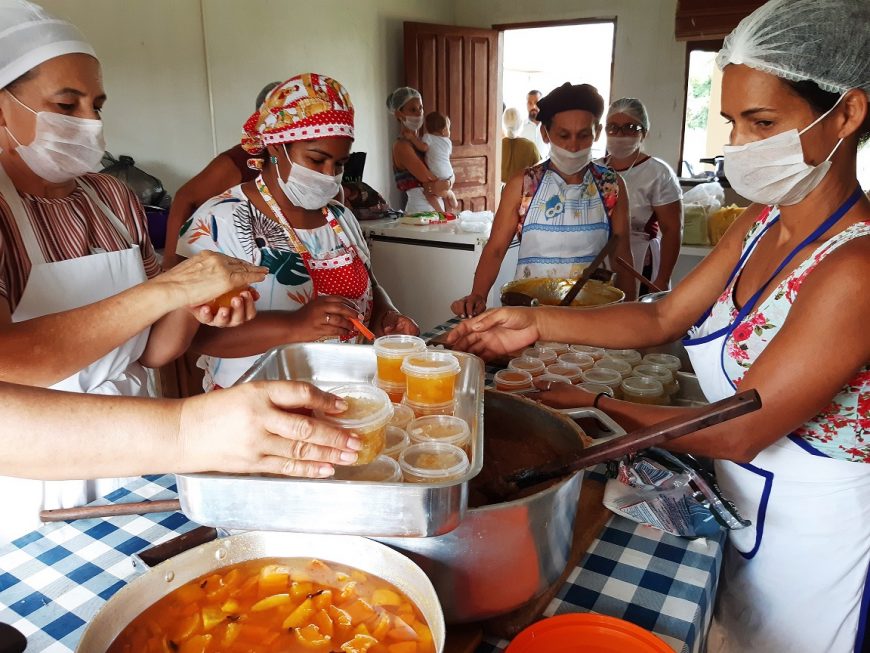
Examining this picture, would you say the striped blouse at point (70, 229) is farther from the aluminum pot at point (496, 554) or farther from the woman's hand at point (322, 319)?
the aluminum pot at point (496, 554)

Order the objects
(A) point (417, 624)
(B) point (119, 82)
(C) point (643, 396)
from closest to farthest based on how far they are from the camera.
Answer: (A) point (417, 624) → (C) point (643, 396) → (B) point (119, 82)

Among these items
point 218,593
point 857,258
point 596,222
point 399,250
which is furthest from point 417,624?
point 399,250

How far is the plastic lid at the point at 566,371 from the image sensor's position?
200cm

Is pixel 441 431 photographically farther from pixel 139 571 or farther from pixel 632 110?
pixel 632 110

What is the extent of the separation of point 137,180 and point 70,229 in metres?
2.97

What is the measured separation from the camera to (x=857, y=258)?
1237mm

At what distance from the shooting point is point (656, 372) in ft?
6.67

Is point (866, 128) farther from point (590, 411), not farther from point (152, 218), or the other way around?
point (152, 218)

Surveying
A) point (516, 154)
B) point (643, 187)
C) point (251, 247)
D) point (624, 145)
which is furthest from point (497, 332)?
point (516, 154)

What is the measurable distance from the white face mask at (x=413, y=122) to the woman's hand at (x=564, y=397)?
4.77 metres

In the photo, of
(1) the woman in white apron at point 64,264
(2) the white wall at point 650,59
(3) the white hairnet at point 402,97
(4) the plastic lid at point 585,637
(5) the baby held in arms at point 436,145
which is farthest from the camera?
(2) the white wall at point 650,59

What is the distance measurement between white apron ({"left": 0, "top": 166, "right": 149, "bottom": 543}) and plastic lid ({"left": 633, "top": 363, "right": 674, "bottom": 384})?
1.53 meters

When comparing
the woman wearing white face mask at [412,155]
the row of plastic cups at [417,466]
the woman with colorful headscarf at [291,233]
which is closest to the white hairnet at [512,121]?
the woman wearing white face mask at [412,155]

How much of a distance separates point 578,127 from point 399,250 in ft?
7.33
